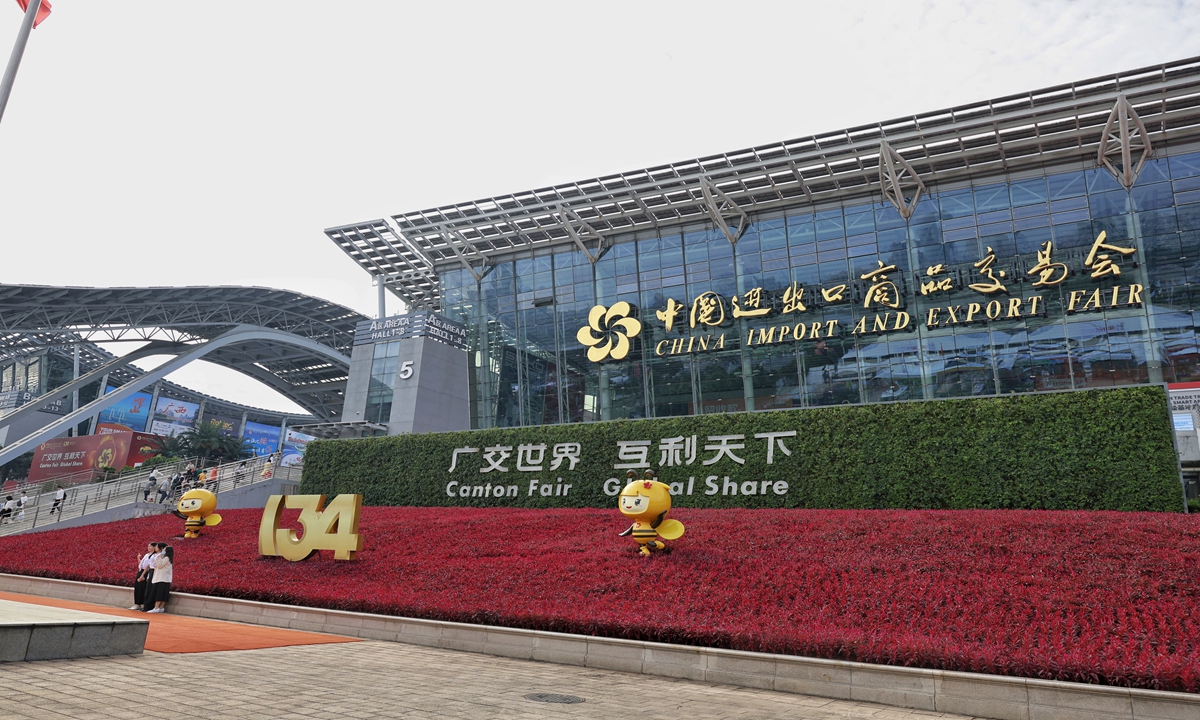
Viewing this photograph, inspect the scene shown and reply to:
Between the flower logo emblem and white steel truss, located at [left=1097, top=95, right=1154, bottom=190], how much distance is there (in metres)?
20.7

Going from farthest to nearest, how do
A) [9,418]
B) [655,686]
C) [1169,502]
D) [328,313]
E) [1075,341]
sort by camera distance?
[328,313]
[9,418]
[1075,341]
[1169,502]
[655,686]

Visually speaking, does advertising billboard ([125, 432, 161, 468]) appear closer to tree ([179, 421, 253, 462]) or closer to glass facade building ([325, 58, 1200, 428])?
tree ([179, 421, 253, 462])

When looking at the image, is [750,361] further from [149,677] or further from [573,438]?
[149,677]

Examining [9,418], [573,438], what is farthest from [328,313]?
[573,438]

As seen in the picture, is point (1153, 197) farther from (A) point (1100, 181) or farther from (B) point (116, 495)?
(B) point (116, 495)

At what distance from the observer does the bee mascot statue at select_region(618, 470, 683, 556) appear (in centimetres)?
1524

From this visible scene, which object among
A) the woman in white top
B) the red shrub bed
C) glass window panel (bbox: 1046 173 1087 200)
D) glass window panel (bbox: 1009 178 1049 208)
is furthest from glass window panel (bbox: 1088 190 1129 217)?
A: the woman in white top

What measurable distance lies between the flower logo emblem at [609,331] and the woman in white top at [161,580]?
2486 centimetres

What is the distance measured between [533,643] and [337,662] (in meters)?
2.89

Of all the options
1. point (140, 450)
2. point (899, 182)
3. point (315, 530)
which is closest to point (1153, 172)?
point (899, 182)

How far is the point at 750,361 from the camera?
117 feet

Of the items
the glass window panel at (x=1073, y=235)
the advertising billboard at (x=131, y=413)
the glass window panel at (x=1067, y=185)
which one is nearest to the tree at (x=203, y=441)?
the advertising billboard at (x=131, y=413)

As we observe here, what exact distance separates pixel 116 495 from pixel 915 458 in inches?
1237

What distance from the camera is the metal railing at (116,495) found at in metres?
29.6
